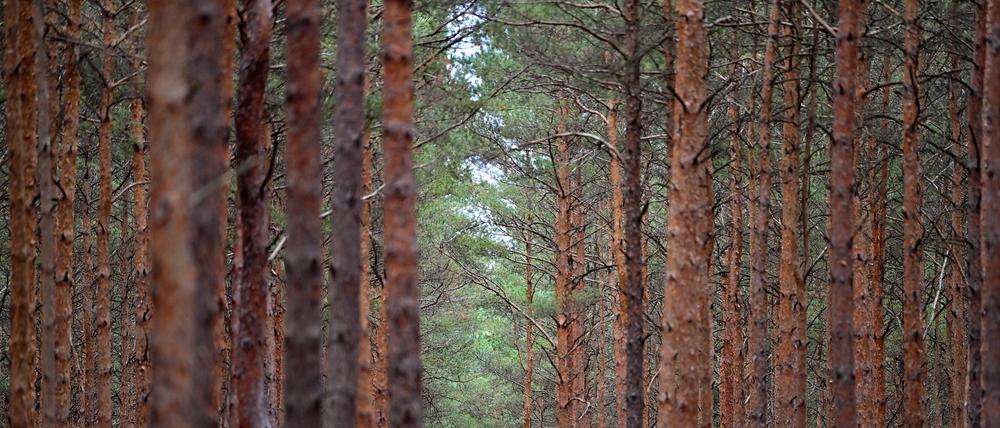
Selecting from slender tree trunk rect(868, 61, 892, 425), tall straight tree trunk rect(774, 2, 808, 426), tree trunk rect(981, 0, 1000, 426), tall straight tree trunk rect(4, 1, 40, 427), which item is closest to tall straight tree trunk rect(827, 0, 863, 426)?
tree trunk rect(981, 0, 1000, 426)

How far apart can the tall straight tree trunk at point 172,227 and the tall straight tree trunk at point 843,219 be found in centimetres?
629

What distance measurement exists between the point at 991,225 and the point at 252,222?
21.1 ft

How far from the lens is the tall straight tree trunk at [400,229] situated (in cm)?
677

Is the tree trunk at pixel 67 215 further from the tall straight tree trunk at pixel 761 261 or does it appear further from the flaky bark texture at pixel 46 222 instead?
the tall straight tree trunk at pixel 761 261

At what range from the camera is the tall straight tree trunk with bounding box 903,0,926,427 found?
9.80 m

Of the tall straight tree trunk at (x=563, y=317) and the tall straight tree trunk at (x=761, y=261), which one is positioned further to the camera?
the tall straight tree trunk at (x=563, y=317)

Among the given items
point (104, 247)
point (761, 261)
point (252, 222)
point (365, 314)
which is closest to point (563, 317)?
point (365, 314)

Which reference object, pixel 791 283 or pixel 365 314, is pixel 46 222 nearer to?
pixel 365 314

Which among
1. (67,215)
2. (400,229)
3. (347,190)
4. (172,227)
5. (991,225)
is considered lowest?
(172,227)

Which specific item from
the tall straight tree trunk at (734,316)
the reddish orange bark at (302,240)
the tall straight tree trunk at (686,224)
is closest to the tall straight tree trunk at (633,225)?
the tall straight tree trunk at (686,224)

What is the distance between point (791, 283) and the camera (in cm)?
1145

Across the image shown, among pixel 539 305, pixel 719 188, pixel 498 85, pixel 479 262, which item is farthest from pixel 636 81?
pixel 479 262

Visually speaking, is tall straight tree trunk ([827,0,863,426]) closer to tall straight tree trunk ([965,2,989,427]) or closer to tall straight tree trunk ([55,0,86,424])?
tall straight tree trunk ([965,2,989,427])

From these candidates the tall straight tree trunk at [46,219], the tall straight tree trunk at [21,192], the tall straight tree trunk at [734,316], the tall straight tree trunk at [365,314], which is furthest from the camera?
the tall straight tree trunk at [734,316]
